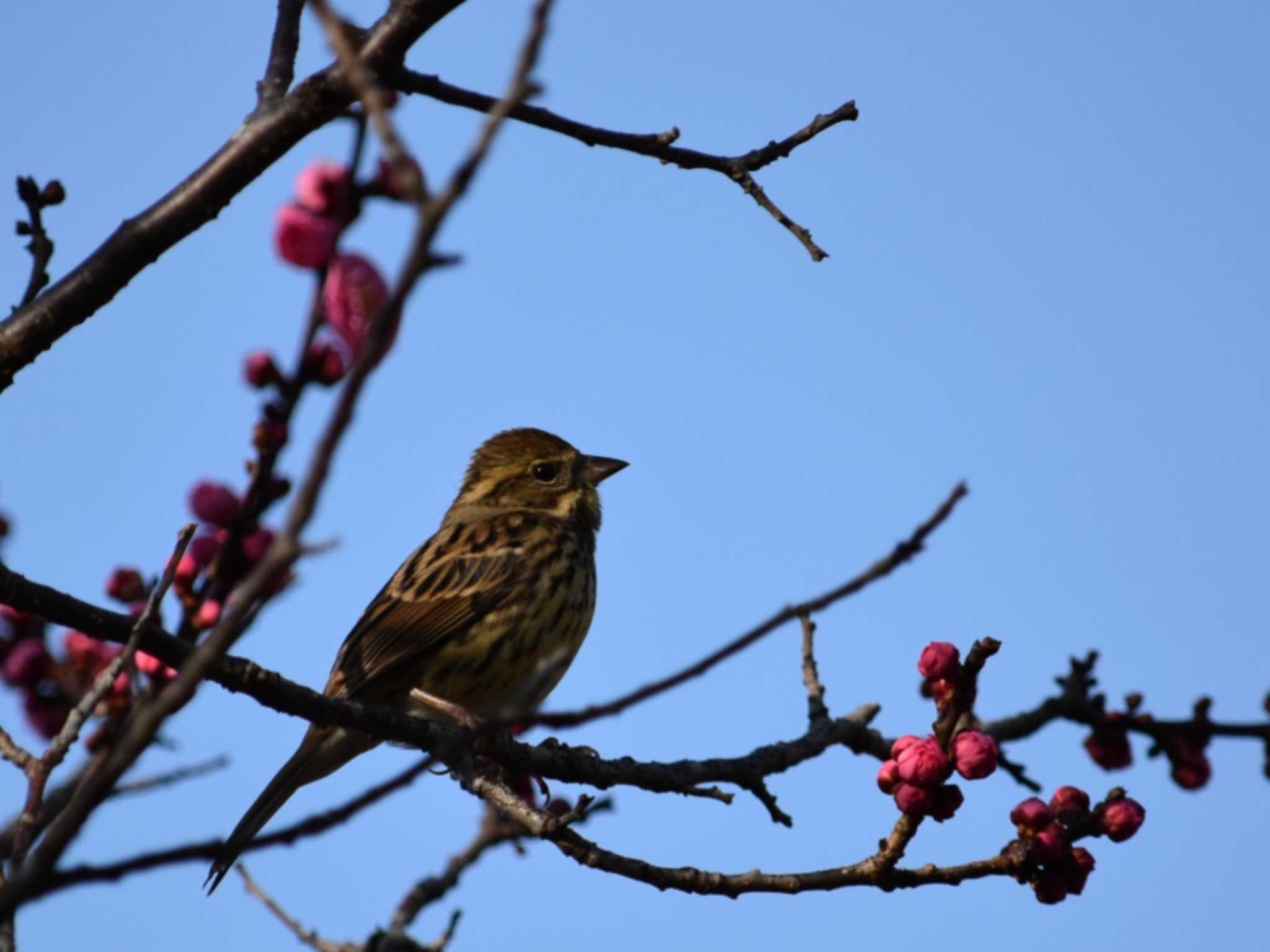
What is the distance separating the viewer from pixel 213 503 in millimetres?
3342

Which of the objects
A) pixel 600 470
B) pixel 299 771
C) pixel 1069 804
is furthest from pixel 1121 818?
pixel 600 470

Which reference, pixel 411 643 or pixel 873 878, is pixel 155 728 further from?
pixel 411 643

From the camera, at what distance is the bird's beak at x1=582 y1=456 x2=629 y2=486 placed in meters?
9.49

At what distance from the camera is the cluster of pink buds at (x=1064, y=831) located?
416 centimetres

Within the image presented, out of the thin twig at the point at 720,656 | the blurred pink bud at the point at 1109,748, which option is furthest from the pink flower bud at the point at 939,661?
the blurred pink bud at the point at 1109,748

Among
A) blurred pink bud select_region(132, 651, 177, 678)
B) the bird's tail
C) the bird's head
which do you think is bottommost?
blurred pink bud select_region(132, 651, 177, 678)

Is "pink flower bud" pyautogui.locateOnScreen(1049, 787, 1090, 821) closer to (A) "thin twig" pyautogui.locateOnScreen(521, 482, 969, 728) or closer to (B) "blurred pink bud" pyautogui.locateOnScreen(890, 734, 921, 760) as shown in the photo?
(B) "blurred pink bud" pyautogui.locateOnScreen(890, 734, 921, 760)

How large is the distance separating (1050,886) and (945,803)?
16.3 inches

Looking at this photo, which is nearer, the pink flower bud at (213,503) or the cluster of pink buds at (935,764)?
the pink flower bud at (213,503)

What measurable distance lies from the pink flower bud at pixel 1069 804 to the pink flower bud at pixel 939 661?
55cm

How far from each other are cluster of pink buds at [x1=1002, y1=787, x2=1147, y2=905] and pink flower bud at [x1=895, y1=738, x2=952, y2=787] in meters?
0.34

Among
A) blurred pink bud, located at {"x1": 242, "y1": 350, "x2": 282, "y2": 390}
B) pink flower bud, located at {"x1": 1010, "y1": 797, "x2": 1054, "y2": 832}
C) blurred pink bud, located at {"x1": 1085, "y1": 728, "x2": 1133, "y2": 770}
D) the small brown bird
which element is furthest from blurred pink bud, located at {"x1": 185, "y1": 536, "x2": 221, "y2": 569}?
blurred pink bud, located at {"x1": 1085, "y1": 728, "x2": 1133, "y2": 770}

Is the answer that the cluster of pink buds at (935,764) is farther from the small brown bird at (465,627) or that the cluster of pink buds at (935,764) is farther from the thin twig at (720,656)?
the small brown bird at (465,627)

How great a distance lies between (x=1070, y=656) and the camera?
22.9ft
